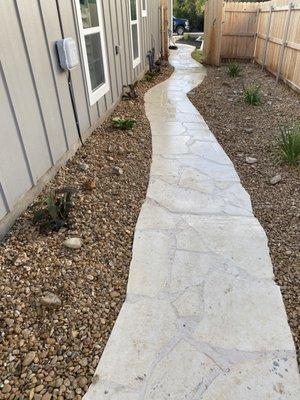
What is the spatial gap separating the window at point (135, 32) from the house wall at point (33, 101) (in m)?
3.17

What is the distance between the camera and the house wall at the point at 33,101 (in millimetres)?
2255

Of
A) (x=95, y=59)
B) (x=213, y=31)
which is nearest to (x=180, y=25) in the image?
(x=213, y=31)

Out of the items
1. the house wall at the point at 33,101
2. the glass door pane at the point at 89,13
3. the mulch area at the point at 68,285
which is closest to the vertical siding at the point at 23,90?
the house wall at the point at 33,101

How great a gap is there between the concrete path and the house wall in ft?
3.15

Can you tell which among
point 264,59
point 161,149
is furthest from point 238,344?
point 264,59

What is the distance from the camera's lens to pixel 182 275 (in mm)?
2129

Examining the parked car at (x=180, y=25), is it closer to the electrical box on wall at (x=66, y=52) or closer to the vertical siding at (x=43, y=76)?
the electrical box on wall at (x=66, y=52)

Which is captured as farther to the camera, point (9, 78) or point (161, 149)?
point (161, 149)

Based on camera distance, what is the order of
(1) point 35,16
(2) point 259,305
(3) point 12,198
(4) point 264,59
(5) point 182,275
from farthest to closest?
(4) point 264,59 → (1) point 35,16 → (3) point 12,198 → (5) point 182,275 → (2) point 259,305

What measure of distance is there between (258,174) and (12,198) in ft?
7.82

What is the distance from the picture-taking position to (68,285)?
6.62 ft

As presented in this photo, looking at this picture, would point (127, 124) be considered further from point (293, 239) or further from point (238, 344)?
point (238, 344)

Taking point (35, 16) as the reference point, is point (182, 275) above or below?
below

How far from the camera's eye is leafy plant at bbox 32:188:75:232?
2.39m
